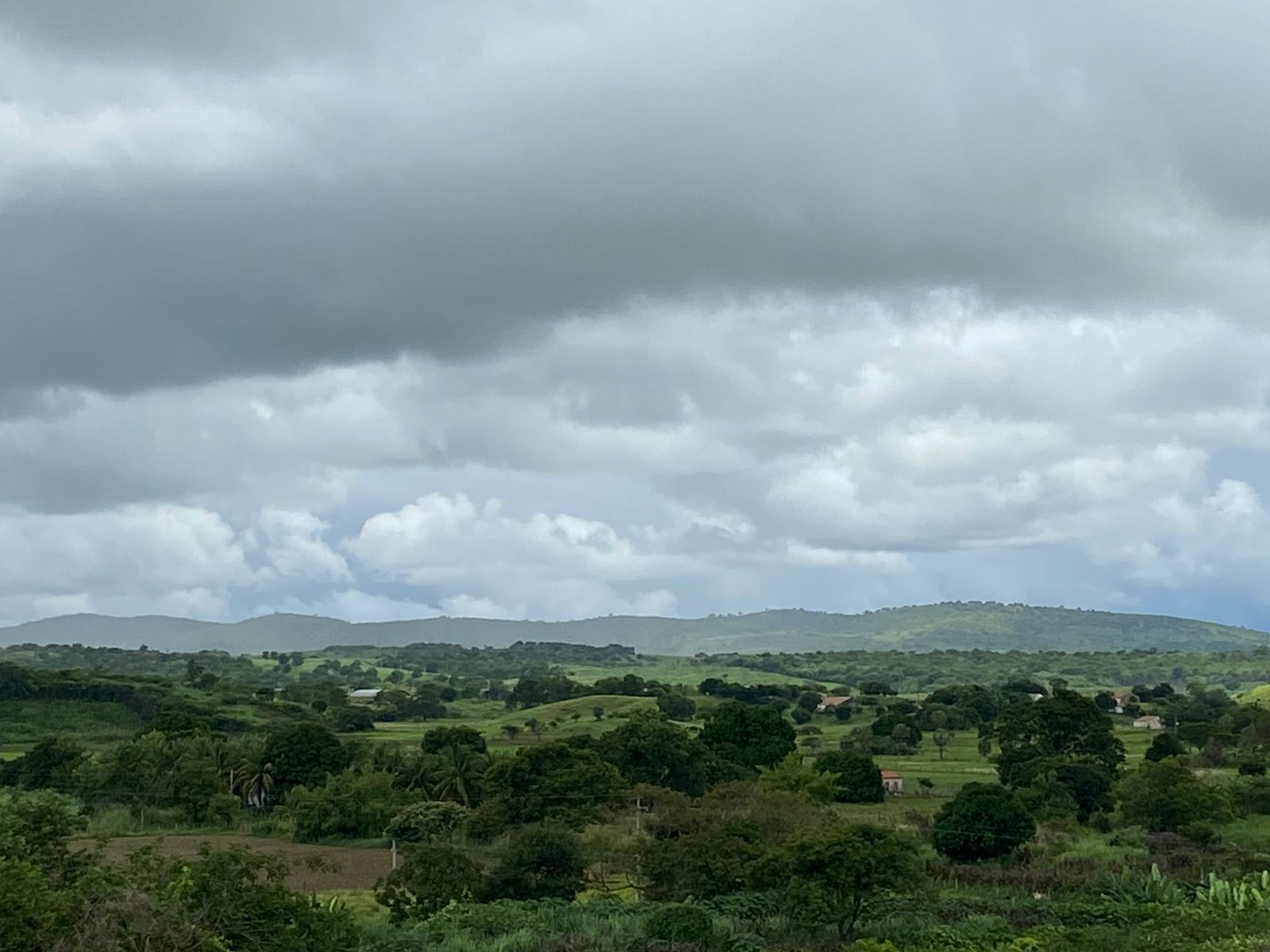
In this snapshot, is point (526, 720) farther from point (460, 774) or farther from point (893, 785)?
point (893, 785)

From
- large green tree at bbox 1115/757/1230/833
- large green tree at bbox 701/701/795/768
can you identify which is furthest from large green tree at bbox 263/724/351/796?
large green tree at bbox 1115/757/1230/833

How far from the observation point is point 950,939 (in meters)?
40.2

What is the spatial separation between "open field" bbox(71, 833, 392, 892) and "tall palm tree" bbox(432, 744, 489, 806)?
11.1m

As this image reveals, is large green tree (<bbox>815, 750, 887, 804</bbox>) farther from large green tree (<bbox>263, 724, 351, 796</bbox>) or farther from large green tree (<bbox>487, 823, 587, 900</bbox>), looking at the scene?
large green tree (<bbox>487, 823, 587, 900</bbox>)

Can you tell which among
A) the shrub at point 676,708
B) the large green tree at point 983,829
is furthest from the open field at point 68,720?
the large green tree at point 983,829

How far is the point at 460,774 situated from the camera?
3364 inches

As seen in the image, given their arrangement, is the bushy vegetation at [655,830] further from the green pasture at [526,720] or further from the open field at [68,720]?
the green pasture at [526,720]

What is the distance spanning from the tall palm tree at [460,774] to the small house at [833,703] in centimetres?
7104

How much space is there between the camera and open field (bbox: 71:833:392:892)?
6106cm

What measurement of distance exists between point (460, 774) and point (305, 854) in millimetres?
17516

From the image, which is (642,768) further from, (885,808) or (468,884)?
(468,884)

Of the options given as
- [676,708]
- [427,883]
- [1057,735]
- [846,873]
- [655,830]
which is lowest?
[676,708]

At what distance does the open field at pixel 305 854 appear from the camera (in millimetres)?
61062

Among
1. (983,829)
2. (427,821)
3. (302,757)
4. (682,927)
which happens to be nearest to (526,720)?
(302,757)
